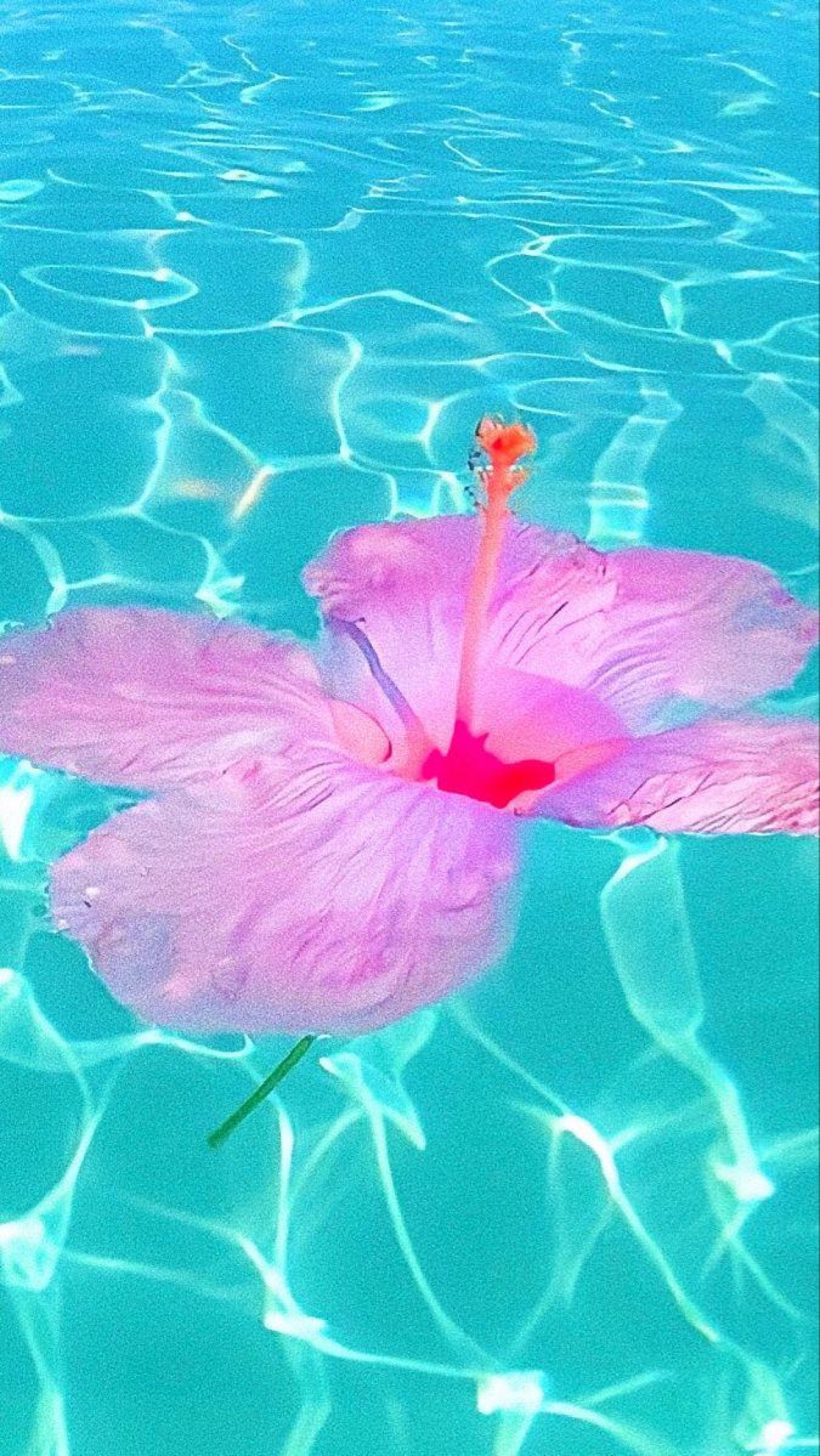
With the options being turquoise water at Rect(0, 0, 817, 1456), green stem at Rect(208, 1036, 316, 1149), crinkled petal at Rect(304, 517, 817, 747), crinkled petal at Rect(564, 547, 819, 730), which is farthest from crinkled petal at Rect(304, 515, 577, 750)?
green stem at Rect(208, 1036, 316, 1149)

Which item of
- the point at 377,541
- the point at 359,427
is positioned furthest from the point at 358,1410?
the point at 359,427

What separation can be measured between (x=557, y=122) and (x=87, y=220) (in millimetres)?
1645

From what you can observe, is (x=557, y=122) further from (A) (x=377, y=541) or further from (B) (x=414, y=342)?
(A) (x=377, y=541)

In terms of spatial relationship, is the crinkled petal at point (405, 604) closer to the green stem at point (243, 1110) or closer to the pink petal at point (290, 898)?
the pink petal at point (290, 898)

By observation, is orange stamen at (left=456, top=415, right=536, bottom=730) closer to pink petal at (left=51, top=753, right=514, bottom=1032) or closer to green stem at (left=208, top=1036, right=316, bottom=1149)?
pink petal at (left=51, top=753, right=514, bottom=1032)

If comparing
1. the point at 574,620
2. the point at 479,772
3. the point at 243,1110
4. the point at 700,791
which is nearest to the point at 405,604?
the point at 574,620

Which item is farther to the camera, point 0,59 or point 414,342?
point 0,59

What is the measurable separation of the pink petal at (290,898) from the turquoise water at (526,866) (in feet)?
0.58

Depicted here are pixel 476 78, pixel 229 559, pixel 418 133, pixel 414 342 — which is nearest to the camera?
pixel 229 559

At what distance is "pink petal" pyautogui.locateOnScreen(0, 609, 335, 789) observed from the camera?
1.86 meters

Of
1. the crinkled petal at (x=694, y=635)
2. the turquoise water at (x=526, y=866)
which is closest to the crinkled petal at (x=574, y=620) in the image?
the crinkled petal at (x=694, y=635)

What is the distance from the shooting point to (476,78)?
210 inches

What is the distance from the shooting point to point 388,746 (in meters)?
1.91

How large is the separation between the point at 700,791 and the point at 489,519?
364mm
